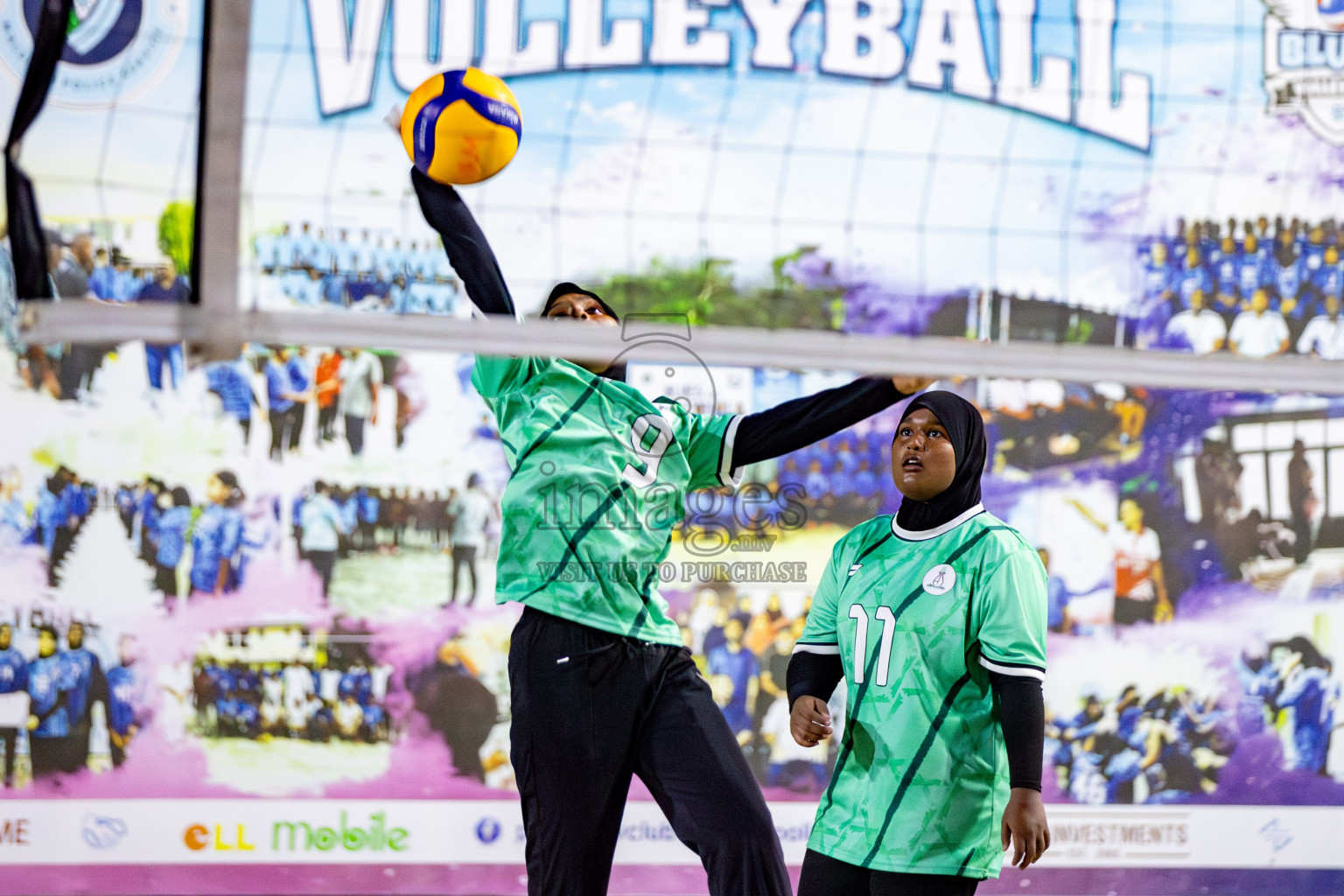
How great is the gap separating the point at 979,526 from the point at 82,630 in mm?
3665

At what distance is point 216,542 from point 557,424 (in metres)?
2.65

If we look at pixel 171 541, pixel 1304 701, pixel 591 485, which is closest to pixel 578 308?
pixel 591 485

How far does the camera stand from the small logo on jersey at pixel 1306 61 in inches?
197

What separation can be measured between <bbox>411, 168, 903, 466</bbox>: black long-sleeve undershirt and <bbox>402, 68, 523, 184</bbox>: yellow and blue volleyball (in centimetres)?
8

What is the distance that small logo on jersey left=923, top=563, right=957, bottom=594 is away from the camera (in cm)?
230

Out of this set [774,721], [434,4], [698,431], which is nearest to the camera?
[698,431]

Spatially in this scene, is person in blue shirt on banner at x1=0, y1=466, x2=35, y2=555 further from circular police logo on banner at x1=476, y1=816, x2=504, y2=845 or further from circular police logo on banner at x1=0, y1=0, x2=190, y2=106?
circular police logo on banner at x1=476, y1=816, x2=504, y2=845

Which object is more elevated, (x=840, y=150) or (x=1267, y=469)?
(x=840, y=150)

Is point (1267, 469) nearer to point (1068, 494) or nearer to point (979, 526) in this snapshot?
point (1068, 494)

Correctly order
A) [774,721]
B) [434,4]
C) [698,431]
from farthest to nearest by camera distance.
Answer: [774,721] < [434,4] < [698,431]

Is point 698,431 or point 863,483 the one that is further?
point 863,483

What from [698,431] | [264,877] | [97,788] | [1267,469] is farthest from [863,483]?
[97,788]

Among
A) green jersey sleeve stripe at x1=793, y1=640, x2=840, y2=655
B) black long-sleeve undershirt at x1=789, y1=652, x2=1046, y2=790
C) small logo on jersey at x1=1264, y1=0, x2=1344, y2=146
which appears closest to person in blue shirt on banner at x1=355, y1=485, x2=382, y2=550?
green jersey sleeve stripe at x1=793, y1=640, x2=840, y2=655

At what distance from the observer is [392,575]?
4.71 m
